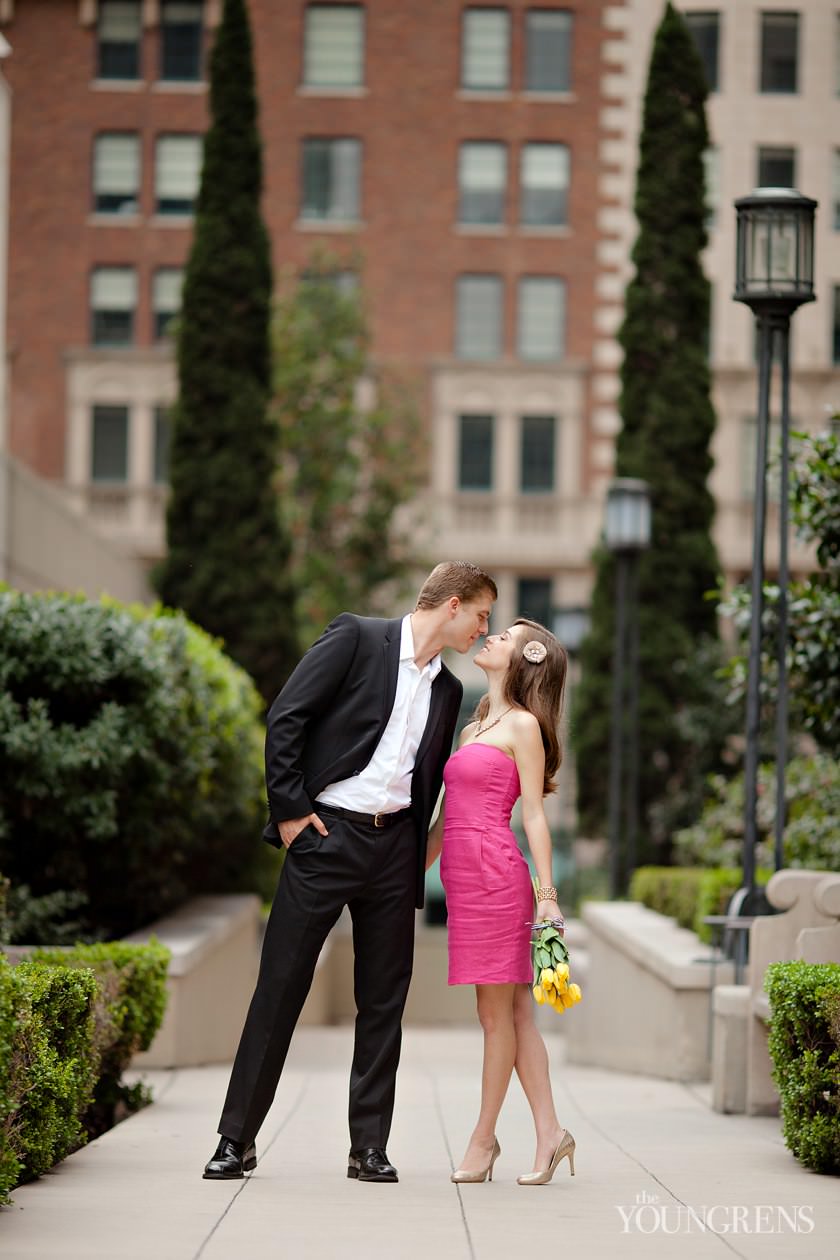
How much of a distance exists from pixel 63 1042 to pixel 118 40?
34.6 m

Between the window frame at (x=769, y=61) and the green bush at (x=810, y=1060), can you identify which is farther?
the window frame at (x=769, y=61)

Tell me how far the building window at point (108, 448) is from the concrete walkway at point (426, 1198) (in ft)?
95.8

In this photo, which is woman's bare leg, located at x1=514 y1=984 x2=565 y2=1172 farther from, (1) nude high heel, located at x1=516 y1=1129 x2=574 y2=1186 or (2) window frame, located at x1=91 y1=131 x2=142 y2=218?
(2) window frame, located at x1=91 y1=131 x2=142 y2=218

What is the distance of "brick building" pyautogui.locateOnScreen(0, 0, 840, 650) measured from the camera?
124 ft

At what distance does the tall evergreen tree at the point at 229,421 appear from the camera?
24.2m

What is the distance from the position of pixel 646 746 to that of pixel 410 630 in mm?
17397

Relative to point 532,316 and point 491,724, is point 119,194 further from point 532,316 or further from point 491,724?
point 491,724

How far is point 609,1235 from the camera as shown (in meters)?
6.00

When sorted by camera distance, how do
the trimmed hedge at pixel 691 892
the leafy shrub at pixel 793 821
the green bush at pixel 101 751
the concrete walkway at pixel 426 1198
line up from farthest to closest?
the leafy shrub at pixel 793 821, the trimmed hedge at pixel 691 892, the green bush at pixel 101 751, the concrete walkway at pixel 426 1198

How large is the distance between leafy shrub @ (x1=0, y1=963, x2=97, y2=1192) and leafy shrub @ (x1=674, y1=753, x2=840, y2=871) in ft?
20.8

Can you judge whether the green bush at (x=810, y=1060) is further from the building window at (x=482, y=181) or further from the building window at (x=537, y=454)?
the building window at (x=482, y=181)

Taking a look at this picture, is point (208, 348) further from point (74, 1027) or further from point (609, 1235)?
point (609, 1235)

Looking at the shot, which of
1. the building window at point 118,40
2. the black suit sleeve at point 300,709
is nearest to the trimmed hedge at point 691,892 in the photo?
the black suit sleeve at point 300,709

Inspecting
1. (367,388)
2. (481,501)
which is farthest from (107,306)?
(481,501)
